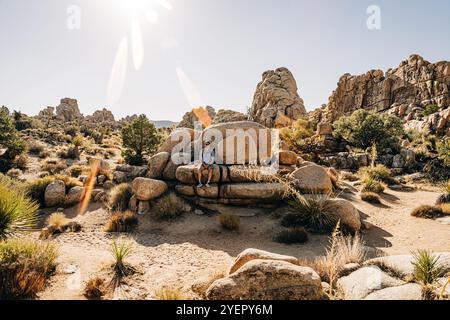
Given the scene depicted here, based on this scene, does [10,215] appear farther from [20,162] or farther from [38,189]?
[20,162]

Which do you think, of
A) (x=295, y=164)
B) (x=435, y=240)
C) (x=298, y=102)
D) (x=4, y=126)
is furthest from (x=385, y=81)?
(x=4, y=126)

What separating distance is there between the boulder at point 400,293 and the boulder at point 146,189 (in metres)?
10.2

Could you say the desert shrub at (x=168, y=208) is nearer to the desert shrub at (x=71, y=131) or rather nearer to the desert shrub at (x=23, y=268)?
the desert shrub at (x=23, y=268)

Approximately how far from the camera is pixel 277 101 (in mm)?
43750

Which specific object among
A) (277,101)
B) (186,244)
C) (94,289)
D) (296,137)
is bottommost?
(186,244)

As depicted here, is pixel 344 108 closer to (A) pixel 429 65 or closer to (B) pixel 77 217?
(A) pixel 429 65

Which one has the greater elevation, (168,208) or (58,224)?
(168,208)

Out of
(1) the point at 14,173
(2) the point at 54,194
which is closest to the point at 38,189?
(2) the point at 54,194

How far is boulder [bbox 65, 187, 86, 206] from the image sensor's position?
13.3 metres

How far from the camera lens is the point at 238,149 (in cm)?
1439

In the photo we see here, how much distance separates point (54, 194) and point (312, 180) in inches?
528

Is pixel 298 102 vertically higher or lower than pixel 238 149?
higher

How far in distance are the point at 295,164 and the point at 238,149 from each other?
3536mm
